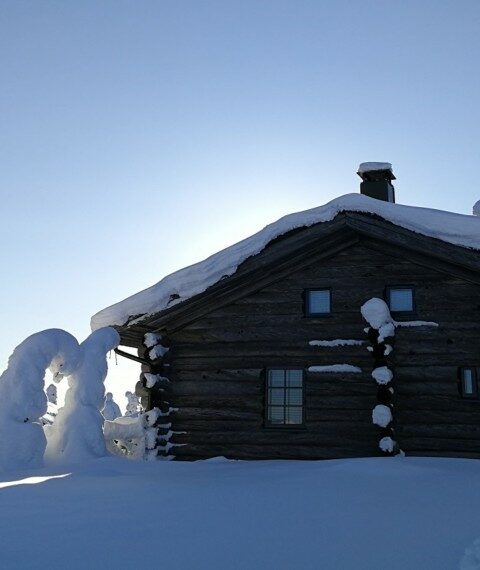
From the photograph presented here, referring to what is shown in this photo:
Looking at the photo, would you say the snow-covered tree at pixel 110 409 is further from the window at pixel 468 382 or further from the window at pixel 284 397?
the window at pixel 468 382

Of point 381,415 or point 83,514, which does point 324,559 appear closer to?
point 83,514

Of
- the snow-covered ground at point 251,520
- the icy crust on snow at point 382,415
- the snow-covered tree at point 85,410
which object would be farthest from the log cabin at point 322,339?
the snow-covered ground at point 251,520

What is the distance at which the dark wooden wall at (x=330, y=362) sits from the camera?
1120 cm

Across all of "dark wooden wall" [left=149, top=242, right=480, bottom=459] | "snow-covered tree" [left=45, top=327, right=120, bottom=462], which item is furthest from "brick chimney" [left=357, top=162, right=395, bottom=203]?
"snow-covered tree" [left=45, top=327, right=120, bottom=462]

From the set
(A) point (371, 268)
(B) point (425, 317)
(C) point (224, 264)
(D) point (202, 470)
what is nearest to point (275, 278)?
(C) point (224, 264)

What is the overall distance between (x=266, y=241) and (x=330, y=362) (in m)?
2.67

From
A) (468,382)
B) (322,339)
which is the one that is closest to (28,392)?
(322,339)

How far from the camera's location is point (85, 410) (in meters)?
12.2

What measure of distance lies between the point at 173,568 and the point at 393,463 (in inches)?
199

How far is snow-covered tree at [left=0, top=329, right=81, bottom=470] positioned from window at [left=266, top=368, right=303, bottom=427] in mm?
3886

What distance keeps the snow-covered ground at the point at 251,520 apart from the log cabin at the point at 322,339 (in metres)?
2.96

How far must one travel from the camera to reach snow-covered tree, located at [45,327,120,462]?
38.5ft

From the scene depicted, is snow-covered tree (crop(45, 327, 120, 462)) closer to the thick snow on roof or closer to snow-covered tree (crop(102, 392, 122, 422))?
the thick snow on roof

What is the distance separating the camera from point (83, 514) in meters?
5.83
